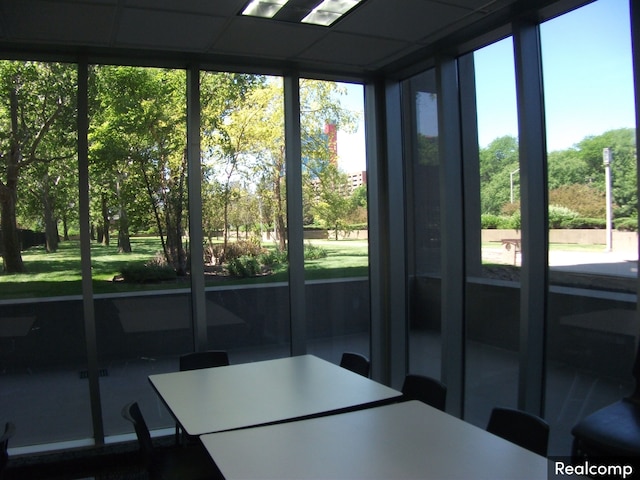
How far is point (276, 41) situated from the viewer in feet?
13.0

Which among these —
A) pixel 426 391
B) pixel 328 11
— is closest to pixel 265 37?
pixel 328 11

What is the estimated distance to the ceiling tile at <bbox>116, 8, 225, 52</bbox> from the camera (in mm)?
3400

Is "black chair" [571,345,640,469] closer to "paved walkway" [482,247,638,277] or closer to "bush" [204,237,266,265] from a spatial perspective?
"paved walkway" [482,247,638,277]

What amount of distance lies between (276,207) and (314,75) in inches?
A: 53.4

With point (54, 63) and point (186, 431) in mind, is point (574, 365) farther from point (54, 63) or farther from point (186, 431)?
point (54, 63)

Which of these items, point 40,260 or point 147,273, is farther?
point 147,273

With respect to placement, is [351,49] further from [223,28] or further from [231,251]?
[231,251]

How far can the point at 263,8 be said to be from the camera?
336 cm

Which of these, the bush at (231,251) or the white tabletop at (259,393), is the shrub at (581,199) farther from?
the bush at (231,251)

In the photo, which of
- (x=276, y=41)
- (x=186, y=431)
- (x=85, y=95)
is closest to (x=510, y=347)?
(x=186, y=431)

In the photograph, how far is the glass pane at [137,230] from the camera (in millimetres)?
4277

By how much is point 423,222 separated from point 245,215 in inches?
68.1

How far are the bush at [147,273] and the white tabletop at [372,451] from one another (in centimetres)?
230

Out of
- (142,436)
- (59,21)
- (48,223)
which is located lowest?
(142,436)
